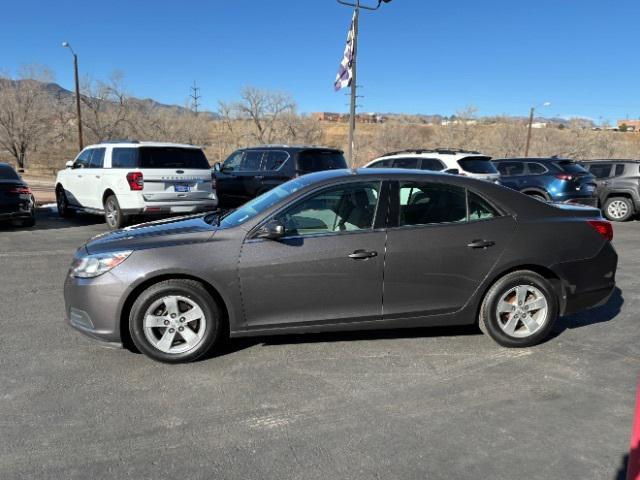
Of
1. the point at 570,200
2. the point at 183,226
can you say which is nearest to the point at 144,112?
the point at 570,200

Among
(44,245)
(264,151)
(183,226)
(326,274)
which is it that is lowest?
(44,245)

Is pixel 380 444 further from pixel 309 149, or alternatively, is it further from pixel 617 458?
pixel 309 149

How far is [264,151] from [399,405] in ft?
31.4

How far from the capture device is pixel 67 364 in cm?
395

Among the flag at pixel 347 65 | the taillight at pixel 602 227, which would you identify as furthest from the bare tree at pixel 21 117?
the taillight at pixel 602 227

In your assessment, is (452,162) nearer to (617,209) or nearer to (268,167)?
(268,167)

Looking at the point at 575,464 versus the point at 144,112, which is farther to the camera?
the point at 144,112

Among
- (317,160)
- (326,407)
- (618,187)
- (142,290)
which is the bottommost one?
(326,407)

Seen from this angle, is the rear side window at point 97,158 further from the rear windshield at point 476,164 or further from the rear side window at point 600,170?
the rear side window at point 600,170

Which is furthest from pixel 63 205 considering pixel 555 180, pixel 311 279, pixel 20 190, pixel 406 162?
pixel 555 180

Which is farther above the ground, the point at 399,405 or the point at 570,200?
the point at 570,200

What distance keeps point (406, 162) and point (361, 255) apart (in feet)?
29.7

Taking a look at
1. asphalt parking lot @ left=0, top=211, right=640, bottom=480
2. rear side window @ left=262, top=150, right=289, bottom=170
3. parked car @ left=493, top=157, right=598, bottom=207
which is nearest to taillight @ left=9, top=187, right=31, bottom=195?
rear side window @ left=262, top=150, right=289, bottom=170

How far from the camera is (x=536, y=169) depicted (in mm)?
13352
